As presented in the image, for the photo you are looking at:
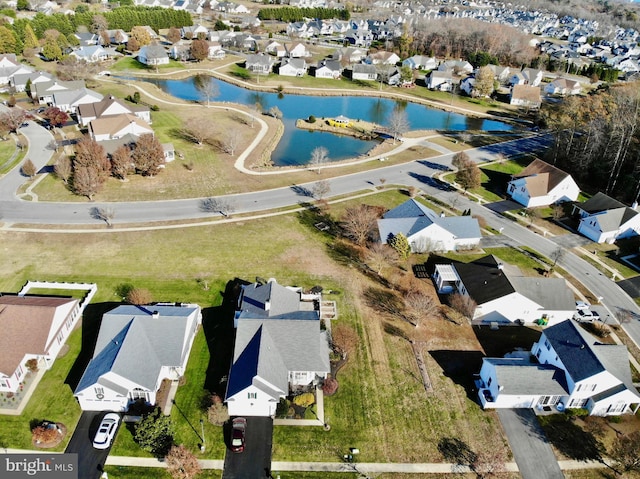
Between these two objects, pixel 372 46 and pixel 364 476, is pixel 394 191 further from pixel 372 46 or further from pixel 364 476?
pixel 372 46

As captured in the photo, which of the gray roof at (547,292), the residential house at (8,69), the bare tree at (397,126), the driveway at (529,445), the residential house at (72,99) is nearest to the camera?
the driveway at (529,445)

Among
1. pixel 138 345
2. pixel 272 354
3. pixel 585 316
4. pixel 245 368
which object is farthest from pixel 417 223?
pixel 138 345

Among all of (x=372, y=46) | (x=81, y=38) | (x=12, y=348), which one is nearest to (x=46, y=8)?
(x=81, y=38)

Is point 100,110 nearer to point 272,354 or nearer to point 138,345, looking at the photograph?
point 138,345

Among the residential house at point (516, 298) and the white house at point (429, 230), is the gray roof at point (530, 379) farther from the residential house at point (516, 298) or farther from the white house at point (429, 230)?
the white house at point (429, 230)

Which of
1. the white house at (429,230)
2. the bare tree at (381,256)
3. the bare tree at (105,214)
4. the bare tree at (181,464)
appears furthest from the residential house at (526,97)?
the bare tree at (181,464)
